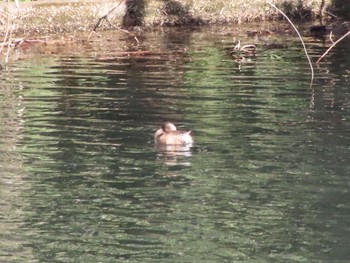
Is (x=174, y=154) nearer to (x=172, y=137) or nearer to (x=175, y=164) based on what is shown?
(x=172, y=137)

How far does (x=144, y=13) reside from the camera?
3198 centimetres

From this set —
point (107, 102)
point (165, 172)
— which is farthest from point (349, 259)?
point (107, 102)

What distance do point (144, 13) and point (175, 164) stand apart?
58.6 ft

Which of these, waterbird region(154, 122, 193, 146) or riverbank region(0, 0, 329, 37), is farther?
riverbank region(0, 0, 329, 37)

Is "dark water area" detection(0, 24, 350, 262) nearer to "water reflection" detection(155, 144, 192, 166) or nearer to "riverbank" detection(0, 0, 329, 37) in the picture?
"water reflection" detection(155, 144, 192, 166)

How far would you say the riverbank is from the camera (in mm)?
29906

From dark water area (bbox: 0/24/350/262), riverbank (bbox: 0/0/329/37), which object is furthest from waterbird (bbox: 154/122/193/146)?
riverbank (bbox: 0/0/329/37)

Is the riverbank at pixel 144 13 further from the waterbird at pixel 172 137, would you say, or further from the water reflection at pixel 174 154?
the water reflection at pixel 174 154

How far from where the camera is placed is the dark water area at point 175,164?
1136cm

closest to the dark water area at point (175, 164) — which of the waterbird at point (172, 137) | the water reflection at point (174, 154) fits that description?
the water reflection at point (174, 154)

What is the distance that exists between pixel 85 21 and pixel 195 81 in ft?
32.6

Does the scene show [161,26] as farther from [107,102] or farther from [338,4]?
[107,102]

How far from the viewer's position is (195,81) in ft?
71.5

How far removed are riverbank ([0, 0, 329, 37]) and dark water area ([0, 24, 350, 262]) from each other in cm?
571
